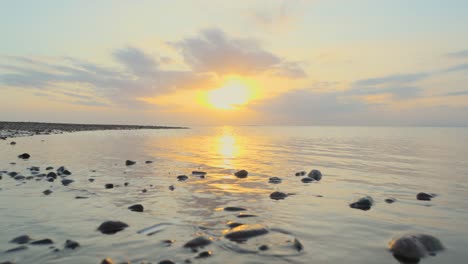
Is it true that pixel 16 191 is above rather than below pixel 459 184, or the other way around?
below

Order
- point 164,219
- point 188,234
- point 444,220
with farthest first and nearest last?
point 444,220
point 164,219
point 188,234

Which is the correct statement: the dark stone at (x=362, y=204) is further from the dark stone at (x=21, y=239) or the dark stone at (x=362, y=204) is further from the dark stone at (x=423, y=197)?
the dark stone at (x=21, y=239)

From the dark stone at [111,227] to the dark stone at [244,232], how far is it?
9.65 ft

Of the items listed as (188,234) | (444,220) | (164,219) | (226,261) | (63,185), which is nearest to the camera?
(226,261)

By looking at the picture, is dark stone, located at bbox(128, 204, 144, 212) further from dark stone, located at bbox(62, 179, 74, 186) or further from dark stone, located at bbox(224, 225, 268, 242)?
dark stone, located at bbox(62, 179, 74, 186)

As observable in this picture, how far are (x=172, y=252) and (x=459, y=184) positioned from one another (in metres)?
16.6

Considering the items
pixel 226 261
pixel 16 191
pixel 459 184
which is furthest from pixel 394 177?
pixel 16 191

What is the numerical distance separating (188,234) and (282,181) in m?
9.54

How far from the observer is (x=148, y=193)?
1330 centimetres

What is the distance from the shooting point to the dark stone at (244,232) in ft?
26.0

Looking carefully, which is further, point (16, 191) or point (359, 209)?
point (16, 191)

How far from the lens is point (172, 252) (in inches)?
273

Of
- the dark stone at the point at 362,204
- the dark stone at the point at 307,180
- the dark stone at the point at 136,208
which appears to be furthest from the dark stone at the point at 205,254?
the dark stone at the point at 307,180

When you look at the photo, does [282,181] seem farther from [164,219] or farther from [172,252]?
[172,252]
